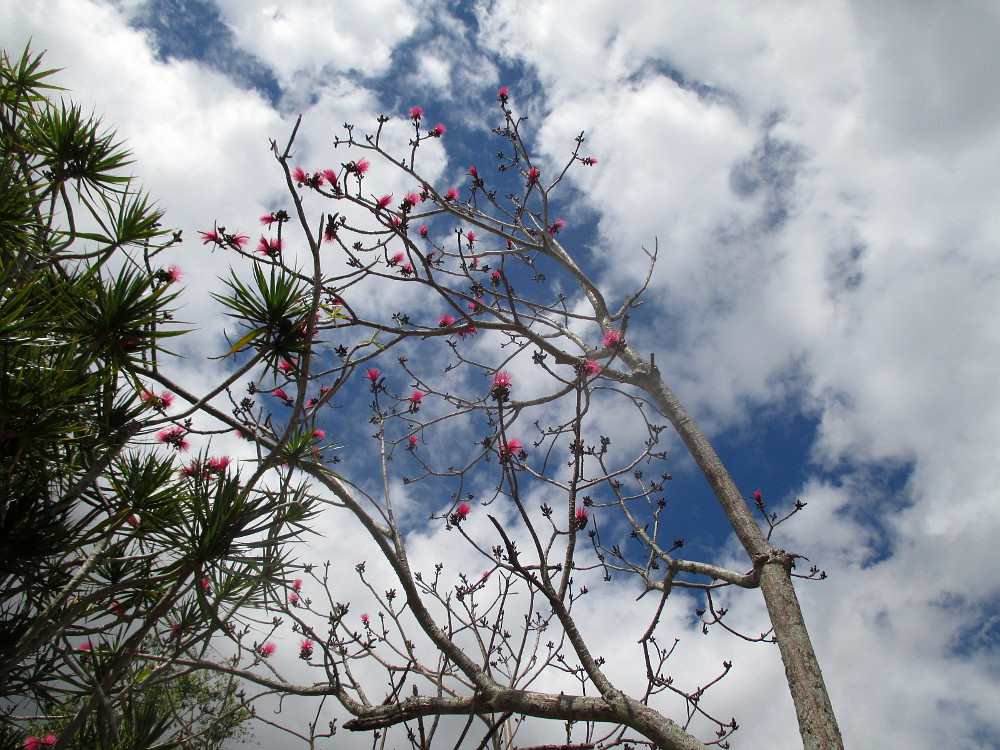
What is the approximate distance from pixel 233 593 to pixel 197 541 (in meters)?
0.72

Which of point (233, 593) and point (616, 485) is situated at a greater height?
point (616, 485)

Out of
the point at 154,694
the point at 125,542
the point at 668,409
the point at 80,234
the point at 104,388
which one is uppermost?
the point at 668,409

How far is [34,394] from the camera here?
2168 mm

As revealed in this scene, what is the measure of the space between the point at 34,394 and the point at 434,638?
6.15 feet

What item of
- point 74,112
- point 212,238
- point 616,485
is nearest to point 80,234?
point 212,238

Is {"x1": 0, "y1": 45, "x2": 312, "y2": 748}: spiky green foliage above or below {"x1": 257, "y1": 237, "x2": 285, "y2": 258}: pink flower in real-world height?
below

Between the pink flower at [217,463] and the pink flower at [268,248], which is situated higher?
the pink flower at [268,248]

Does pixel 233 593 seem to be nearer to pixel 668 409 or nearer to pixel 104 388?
pixel 104 388

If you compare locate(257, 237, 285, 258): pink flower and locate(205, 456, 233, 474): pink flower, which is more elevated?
locate(257, 237, 285, 258): pink flower

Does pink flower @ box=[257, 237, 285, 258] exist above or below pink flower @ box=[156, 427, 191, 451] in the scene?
above

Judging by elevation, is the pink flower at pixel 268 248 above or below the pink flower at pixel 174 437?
above

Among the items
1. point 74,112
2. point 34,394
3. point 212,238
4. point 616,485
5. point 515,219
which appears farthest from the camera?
point 515,219

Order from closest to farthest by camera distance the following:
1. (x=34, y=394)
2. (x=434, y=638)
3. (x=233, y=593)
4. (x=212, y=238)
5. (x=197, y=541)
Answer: (x=34, y=394), (x=197, y=541), (x=434, y=638), (x=233, y=593), (x=212, y=238)

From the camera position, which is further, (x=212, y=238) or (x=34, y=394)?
(x=212, y=238)
